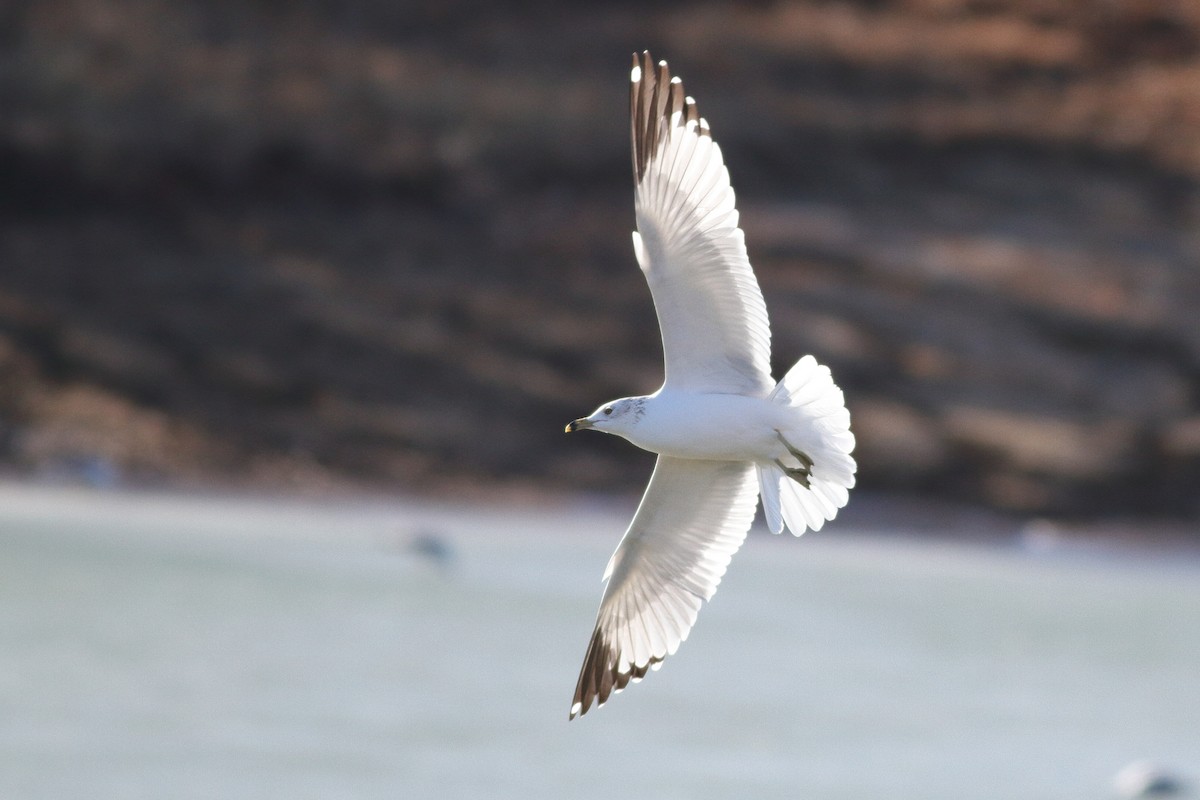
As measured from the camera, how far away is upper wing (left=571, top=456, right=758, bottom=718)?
4.81m

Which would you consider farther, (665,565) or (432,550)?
(432,550)

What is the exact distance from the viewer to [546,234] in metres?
13.8

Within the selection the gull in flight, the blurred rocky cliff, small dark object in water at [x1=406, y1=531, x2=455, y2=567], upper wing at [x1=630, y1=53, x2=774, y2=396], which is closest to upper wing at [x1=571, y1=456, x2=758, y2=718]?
the gull in flight

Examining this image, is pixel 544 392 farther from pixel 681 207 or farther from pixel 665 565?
pixel 681 207

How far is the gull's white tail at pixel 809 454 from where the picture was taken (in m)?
4.49

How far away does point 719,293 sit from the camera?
450 cm

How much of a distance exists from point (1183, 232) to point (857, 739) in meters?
9.03

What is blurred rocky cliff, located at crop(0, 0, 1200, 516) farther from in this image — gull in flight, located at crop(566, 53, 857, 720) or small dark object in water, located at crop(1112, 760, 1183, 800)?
gull in flight, located at crop(566, 53, 857, 720)

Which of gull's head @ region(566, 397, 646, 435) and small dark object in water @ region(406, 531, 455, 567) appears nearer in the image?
gull's head @ region(566, 397, 646, 435)

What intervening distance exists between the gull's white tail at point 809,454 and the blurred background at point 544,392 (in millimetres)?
1647

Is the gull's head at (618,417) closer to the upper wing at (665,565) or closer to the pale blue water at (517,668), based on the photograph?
the upper wing at (665,565)

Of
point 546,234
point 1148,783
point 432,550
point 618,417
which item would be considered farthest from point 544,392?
point 618,417

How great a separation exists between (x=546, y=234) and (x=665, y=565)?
9.05 meters

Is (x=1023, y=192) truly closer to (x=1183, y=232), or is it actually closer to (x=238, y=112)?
(x=1183, y=232)
